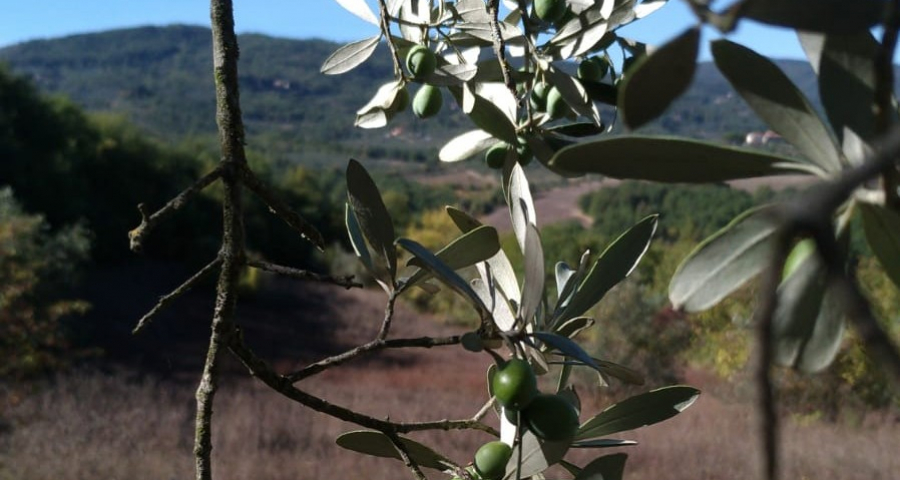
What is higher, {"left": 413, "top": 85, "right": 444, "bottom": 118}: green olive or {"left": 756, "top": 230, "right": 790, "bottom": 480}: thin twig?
{"left": 756, "top": 230, "right": 790, "bottom": 480}: thin twig

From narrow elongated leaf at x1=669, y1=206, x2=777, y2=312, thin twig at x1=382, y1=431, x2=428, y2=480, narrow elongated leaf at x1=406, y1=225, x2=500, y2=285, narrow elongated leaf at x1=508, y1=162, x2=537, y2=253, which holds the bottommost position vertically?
thin twig at x1=382, y1=431, x2=428, y2=480

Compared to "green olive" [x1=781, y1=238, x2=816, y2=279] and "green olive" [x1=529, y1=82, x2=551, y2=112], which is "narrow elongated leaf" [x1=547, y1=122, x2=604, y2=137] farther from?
"green olive" [x1=781, y1=238, x2=816, y2=279]

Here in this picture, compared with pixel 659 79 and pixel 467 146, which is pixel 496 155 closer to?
pixel 467 146

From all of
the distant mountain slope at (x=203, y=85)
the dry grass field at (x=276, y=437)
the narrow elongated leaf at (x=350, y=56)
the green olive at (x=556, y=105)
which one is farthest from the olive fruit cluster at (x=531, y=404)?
the distant mountain slope at (x=203, y=85)

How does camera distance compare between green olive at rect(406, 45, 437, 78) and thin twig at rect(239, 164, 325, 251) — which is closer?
thin twig at rect(239, 164, 325, 251)

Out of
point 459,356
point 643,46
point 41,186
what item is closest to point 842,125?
point 643,46

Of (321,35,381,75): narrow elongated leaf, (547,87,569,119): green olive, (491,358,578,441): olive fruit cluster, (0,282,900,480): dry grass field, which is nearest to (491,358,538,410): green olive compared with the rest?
(491,358,578,441): olive fruit cluster

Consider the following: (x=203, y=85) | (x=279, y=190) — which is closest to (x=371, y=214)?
(x=279, y=190)

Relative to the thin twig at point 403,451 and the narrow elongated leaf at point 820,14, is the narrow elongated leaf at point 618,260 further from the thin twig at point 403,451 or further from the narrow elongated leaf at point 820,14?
the narrow elongated leaf at point 820,14
